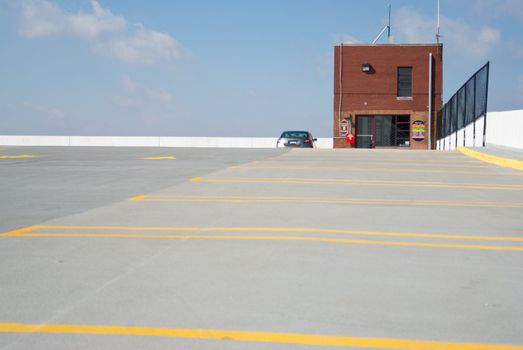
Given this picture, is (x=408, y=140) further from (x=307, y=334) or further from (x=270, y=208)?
(x=307, y=334)

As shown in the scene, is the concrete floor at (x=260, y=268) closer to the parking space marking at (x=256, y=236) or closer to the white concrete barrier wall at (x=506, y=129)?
the parking space marking at (x=256, y=236)

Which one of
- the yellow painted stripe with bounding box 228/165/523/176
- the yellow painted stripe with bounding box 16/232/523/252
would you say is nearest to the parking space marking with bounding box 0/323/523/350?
the yellow painted stripe with bounding box 16/232/523/252

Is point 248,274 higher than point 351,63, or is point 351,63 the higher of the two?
point 351,63

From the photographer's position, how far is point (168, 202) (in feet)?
32.8

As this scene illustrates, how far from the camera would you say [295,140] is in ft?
108

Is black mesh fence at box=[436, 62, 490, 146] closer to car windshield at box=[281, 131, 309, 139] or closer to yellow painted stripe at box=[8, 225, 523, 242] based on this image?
car windshield at box=[281, 131, 309, 139]

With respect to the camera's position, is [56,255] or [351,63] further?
[351,63]

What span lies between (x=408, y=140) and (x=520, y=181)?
Result: 102 feet

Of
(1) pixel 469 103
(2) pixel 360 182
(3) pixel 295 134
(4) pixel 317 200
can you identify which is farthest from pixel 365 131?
(4) pixel 317 200

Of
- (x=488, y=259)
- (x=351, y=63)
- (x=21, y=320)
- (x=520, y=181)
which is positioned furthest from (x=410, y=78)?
(x=21, y=320)

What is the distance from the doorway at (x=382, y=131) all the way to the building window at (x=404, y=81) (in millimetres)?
1599

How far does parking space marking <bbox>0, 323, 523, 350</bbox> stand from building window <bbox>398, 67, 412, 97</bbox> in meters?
42.0

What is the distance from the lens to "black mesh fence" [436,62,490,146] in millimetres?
24938

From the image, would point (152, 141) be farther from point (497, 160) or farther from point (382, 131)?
point (497, 160)
